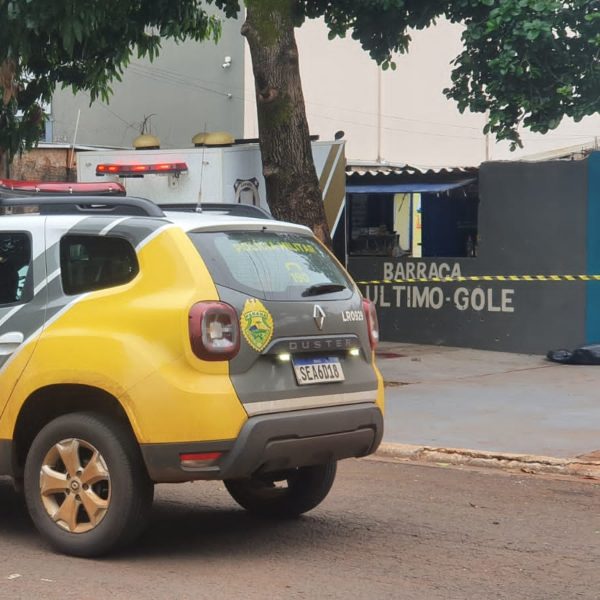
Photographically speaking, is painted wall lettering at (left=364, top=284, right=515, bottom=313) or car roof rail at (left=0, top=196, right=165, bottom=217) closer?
car roof rail at (left=0, top=196, right=165, bottom=217)

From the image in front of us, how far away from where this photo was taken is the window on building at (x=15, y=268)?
6453 millimetres

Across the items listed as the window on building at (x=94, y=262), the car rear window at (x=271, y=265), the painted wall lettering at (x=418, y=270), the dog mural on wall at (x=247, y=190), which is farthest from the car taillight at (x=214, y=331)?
the painted wall lettering at (x=418, y=270)

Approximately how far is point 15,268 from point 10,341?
427 millimetres

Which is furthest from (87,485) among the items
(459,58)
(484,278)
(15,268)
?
(459,58)

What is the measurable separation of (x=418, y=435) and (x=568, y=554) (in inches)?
160

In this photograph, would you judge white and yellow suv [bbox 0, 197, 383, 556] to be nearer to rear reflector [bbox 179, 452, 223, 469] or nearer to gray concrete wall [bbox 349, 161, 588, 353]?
rear reflector [bbox 179, 452, 223, 469]

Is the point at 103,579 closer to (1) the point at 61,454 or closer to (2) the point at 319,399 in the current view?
(1) the point at 61,454

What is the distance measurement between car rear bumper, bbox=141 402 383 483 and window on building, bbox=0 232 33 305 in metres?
1.21

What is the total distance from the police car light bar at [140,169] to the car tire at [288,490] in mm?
10818

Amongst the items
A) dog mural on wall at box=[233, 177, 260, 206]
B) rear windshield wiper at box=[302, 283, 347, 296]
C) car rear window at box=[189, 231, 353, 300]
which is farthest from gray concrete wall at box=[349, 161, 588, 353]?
rear windshield wiper at box=[302, 283, 347, 296]

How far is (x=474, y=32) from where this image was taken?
642 inches

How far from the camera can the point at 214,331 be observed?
5.83 m

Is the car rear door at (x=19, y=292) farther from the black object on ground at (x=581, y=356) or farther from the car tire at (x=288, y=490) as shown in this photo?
the black object on ground at (x=581, y=356)

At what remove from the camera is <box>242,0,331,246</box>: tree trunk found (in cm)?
1392
